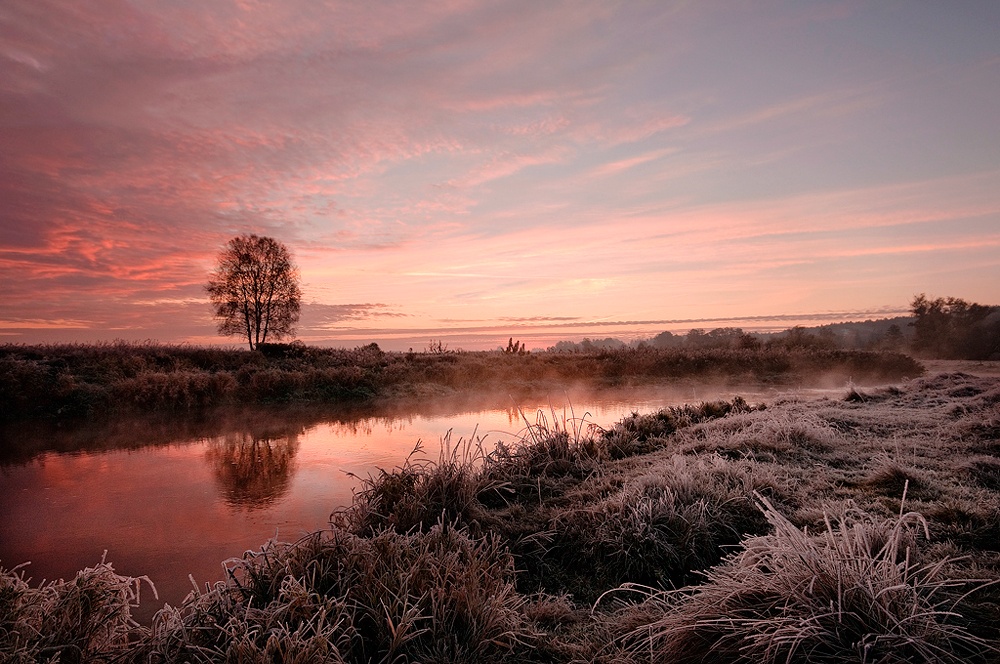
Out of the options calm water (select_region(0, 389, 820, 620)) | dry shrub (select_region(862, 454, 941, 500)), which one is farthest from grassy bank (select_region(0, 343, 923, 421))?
dry shrub (select_region(862, 454, 941, 500))

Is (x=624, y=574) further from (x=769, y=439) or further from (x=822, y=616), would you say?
(x=769, y=439)

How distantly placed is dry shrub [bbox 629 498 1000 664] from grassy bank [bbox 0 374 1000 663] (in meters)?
0.01

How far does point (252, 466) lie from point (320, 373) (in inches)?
314

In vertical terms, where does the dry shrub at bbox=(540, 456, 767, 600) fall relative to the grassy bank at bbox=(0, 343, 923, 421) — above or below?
below

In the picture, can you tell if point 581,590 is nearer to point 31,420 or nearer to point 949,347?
point 31,420

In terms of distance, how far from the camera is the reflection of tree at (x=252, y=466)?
6301mm

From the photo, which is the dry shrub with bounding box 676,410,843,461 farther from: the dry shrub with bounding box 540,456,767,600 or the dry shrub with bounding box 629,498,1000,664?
the dry shrub with bounding box 629,498,1000,664

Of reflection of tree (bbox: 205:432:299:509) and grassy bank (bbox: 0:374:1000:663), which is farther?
reflection of tree (bbox: 205:432:299:509)

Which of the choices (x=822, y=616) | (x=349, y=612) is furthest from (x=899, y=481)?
(x=349, y=612)

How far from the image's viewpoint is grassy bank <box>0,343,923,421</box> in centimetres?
1205

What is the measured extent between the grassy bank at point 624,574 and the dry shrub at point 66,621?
0.01 metres

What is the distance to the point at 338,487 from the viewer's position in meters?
6.58

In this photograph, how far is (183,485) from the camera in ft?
22.0

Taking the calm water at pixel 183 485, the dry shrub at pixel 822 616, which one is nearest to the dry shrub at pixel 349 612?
the dry shrub at pixel 822 616
